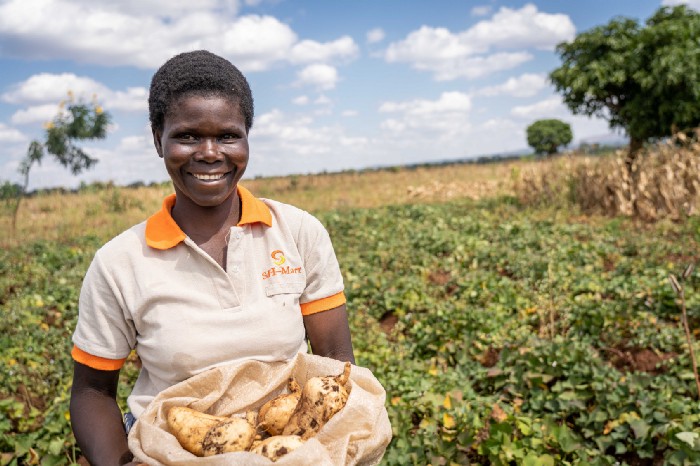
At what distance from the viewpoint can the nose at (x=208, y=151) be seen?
1.50 m

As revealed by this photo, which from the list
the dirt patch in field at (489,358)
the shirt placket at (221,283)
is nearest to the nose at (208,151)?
the shirt placket at (221,283)

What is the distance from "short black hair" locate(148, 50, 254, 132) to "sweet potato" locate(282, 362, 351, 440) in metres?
0.76

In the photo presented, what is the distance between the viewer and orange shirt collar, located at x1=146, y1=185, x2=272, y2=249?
61.5 inches

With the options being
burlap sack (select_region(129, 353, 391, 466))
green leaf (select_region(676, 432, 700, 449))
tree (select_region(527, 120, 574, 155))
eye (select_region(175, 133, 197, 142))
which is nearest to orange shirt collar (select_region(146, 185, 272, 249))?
eye (select_region(175, 133, 197, 142))

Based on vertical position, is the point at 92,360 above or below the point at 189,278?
below

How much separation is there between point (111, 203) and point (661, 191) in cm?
1328

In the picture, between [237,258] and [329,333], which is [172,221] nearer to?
[237,258]

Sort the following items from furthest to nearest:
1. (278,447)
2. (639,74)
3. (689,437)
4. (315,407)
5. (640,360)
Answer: (639,74), (640,360), (689,437), (315,407), (278,447)

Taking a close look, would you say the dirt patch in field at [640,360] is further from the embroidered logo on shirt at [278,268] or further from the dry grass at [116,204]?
the dry grass at [116,204]

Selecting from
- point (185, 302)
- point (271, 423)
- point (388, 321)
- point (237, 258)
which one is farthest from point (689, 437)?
point (388, 321)

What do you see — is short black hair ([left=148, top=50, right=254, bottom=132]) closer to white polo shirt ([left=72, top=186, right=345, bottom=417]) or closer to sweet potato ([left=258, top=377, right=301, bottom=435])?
white polo shirt ([left=72, top=186, right=345, bottom=417])

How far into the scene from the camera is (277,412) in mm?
1427

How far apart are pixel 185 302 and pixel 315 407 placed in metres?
0.44

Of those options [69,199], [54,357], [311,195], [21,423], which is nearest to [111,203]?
[69,199]
